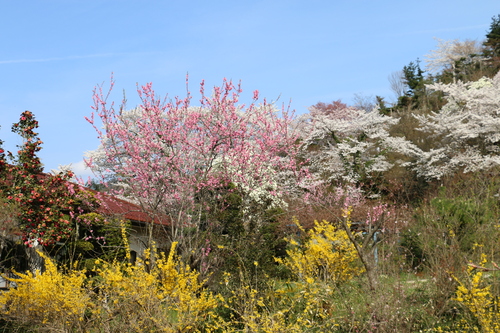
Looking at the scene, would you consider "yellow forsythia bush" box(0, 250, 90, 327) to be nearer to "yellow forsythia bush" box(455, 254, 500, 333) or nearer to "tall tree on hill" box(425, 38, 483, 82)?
"yellow forsythia bush" box(455, 254, 500, 333)

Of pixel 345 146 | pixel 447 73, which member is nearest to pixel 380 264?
pixel 345 146

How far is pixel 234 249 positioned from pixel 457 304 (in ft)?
12.0

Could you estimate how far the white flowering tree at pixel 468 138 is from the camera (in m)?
19.5

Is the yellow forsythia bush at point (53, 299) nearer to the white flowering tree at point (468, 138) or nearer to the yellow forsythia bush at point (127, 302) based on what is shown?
the yellow forsythia bush at point (127, 302)

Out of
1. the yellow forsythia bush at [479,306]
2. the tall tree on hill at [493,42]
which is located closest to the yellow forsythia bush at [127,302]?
the yellow forsythia bush at [479,306]

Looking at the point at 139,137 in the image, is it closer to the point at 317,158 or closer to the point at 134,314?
the point at 134,314

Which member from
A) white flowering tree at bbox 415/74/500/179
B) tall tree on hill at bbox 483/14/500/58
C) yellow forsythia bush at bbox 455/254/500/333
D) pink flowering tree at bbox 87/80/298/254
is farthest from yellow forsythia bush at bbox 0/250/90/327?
tall tree on hill at bbox 483/14/500/58

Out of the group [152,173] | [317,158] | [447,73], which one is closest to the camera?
[152,173]

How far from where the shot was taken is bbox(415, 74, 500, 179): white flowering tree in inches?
766

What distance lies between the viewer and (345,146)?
22.8 m

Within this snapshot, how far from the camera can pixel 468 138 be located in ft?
69.1

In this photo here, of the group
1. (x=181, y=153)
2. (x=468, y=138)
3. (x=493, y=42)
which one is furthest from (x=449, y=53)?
(x=181, y=153)

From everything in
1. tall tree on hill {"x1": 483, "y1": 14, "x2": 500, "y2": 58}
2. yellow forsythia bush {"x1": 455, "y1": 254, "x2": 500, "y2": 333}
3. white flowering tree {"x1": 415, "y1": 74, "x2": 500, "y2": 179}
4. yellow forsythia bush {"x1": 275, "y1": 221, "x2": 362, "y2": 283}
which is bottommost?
yellow forsythia bush {"x1": 455, "y1": 254, "x2": 500, "y2": 333}

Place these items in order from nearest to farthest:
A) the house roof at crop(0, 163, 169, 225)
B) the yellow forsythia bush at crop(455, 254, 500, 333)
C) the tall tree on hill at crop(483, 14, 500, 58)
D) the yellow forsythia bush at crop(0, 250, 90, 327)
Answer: the yellow forsythia bush at crop(455, 254, 500, 333), the yellow forsythia bush at crop(0, 250, 90, 327), the house roof at crop(0, 163, 169, 225), the tall tree on hill at crop(483, 14, 500, 58)
